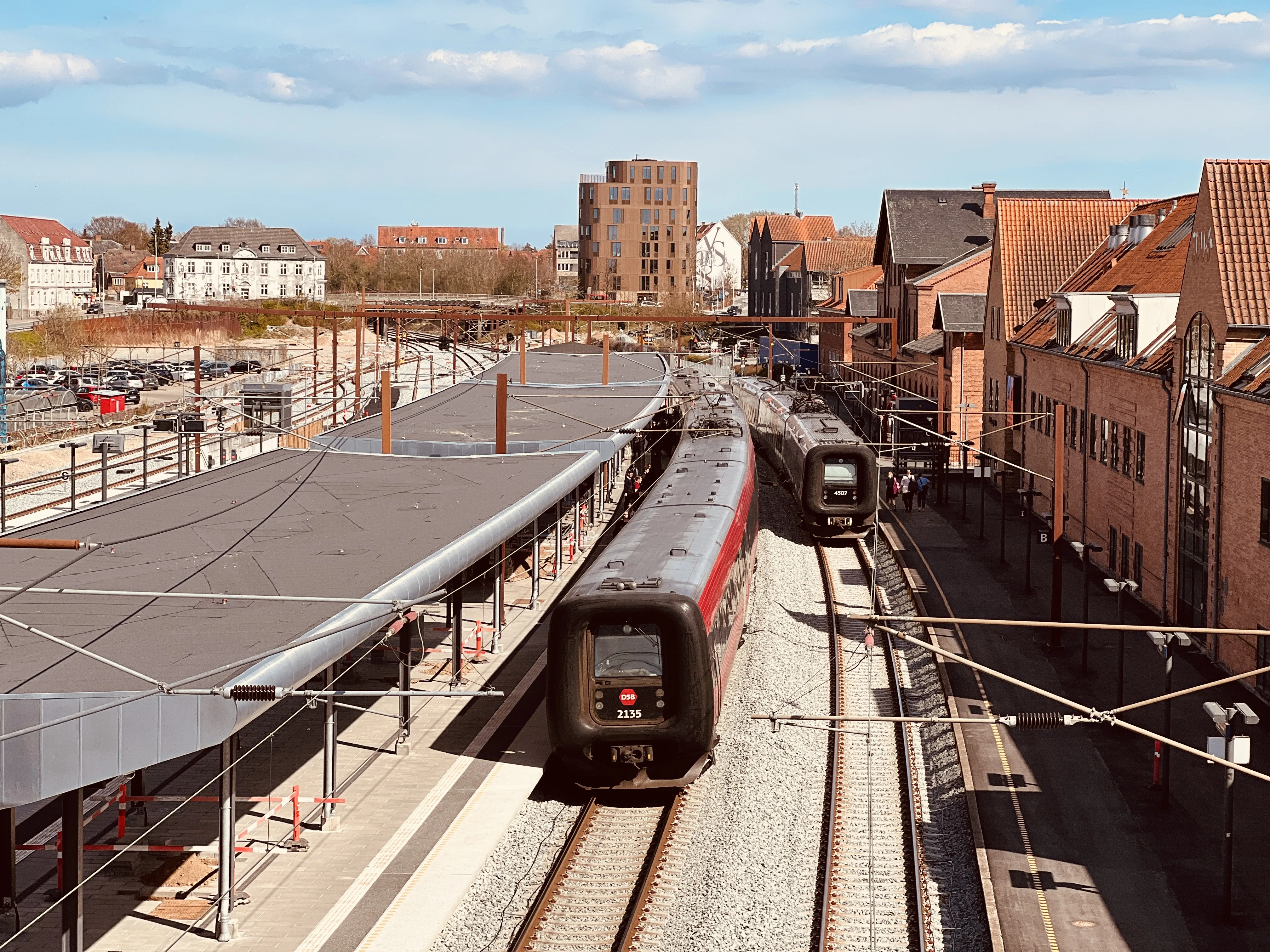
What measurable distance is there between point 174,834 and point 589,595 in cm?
616

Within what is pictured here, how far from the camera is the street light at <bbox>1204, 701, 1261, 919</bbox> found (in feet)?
51.0

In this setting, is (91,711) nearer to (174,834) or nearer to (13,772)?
(13,772)

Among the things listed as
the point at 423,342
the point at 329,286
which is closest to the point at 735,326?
the point at 423,342

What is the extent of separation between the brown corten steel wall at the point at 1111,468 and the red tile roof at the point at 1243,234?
3.78m

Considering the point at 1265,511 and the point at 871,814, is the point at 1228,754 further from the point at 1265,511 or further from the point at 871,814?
the point at 1265,511

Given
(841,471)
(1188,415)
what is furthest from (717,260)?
(1188,415)

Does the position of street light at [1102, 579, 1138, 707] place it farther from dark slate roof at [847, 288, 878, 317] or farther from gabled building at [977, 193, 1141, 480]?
dark slate roof at [847, 288, 878, 317]

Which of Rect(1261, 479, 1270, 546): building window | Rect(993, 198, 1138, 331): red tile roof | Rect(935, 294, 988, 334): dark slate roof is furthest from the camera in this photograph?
Rect(935, 294, 988, 334): dark slate roof

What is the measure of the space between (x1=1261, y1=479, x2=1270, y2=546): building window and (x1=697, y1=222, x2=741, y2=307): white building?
503 ft

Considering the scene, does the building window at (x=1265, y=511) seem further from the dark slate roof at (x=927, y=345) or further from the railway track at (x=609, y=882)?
the dark slate roof at (x=927, y=345)

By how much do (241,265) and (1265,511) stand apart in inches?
4656

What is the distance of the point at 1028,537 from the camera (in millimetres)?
31953

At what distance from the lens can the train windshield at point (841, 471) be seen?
1423 inches

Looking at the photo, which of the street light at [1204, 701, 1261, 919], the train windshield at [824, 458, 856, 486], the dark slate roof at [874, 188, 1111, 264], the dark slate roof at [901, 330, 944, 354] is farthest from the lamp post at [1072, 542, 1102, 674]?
the dark slate roof at [874, 188, 1111, 264]
